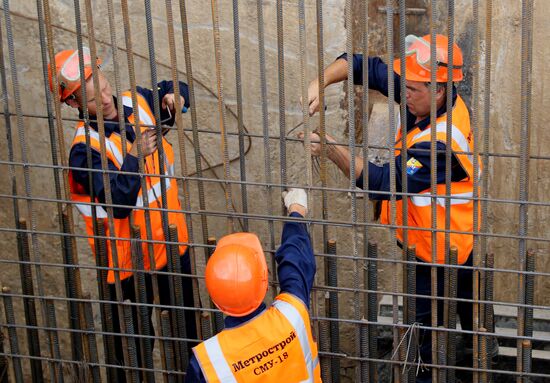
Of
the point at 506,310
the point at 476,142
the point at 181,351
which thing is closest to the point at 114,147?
the point at 181,351

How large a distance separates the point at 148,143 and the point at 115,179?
0.24 m

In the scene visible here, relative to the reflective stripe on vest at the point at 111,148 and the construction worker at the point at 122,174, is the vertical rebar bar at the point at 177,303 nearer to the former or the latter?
the construction worker at the point at 122,174

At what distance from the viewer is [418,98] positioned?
16.4 ft

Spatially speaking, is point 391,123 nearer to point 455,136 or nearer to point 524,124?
point 524,124

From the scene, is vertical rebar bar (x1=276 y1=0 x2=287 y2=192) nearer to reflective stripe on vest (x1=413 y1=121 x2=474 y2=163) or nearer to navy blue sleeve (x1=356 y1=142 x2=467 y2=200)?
navy blue sleeve (x1=356 y1=142 x2=467 y2=200)

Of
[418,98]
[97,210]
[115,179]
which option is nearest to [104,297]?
[97,210]

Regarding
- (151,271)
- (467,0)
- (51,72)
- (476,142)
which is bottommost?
(151,271)

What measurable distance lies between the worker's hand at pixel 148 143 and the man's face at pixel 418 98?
48.7 inches

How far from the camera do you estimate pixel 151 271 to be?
488cm

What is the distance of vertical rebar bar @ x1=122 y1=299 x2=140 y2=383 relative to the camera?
197 inches

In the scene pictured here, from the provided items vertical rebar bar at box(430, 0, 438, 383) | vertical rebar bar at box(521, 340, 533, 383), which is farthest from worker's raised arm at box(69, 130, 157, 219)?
vertical rebar bar at box(521, 340, 533, 383)

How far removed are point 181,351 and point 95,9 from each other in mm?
2132

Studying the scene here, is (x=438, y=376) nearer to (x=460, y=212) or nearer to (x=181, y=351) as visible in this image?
(x=460, y=212)

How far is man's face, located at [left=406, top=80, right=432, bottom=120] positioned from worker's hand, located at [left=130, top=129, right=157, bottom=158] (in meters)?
1.24
